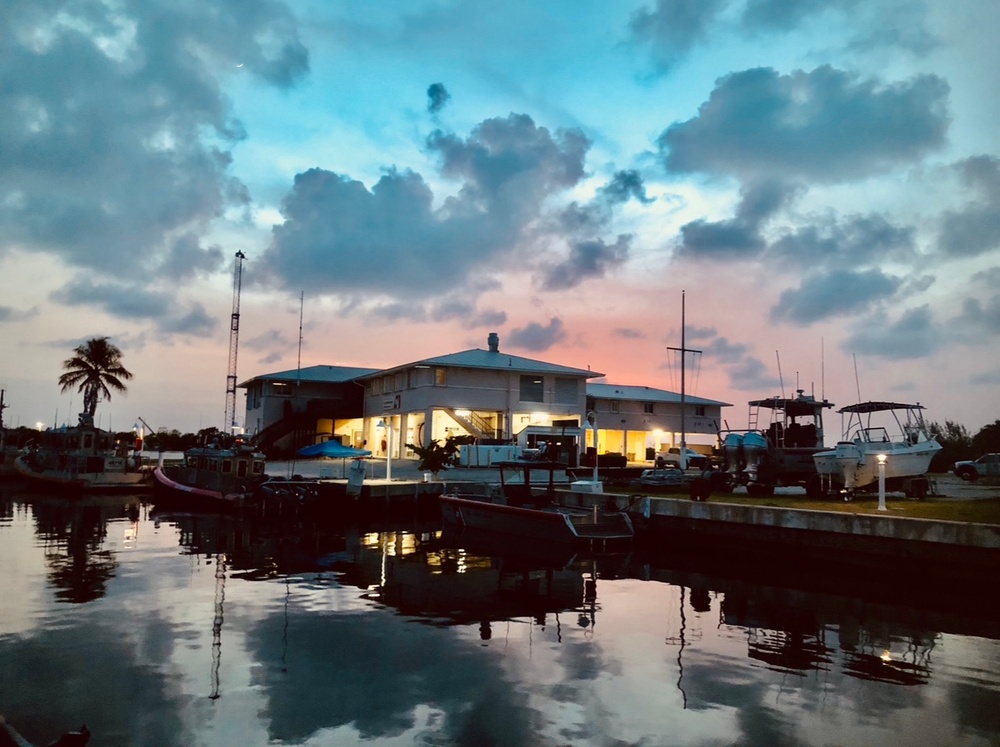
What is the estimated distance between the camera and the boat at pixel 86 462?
156 ft

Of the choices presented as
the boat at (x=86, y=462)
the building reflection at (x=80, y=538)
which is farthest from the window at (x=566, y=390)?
the boat at (x=86, y=462)

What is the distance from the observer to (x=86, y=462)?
48469 millimetres

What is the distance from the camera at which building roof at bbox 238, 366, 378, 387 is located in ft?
193

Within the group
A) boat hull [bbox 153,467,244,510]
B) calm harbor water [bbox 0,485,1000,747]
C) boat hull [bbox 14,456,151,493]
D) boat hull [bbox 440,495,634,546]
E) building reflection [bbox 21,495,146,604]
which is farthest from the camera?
boat hull [bbox 14,456,151,493]

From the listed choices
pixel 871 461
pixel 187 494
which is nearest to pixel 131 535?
pixel 187 494

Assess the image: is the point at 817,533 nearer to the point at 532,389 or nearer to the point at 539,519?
the point at 539,519

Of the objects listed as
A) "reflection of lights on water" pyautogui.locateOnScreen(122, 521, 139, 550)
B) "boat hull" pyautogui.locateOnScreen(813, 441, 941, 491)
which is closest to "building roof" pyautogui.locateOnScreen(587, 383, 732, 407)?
"boat hull" pyautogui.locateOnScreen(813, 441, 941, 491)

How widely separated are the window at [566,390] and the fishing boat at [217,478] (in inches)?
829

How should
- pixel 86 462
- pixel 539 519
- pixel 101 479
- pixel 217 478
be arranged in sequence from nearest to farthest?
pixel 539 519 → pixel 217 478 → pixel 101 479 → pixel 86 462

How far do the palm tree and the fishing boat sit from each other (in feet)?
92.8

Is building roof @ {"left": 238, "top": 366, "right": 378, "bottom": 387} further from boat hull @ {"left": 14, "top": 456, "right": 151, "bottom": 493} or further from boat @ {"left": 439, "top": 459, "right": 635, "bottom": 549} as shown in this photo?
boat @ {"left": 439, "top": 459, "right": 635, "bottom": 549}

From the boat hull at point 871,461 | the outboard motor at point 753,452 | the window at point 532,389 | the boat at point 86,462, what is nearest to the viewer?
the boat hull at point 871,461

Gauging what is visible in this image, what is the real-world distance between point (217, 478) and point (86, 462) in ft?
51.9

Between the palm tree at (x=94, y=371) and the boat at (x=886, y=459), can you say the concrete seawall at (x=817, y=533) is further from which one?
the palm tree at (x=94, y=371)
